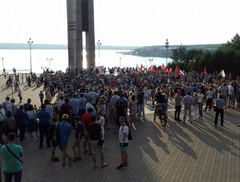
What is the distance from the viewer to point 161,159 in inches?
368

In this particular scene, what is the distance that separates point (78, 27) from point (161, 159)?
139ft

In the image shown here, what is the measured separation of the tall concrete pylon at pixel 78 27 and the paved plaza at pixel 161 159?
3831cm

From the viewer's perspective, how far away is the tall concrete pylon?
48831 mm

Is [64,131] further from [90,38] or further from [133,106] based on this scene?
[90,38]

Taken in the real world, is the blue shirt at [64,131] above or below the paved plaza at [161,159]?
above

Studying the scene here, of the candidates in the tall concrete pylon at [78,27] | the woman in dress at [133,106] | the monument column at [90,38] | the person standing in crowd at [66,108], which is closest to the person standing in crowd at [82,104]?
the person standing in crowd at [66,108]

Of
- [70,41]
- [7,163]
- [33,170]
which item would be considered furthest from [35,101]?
[70,41]

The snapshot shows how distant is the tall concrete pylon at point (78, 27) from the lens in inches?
1922

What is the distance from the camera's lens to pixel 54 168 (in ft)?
28.7

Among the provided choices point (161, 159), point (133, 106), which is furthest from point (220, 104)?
point (161, 159)

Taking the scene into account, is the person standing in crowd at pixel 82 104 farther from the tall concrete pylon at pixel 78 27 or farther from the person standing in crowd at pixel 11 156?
the tall concrete pylon at pixel 78 27

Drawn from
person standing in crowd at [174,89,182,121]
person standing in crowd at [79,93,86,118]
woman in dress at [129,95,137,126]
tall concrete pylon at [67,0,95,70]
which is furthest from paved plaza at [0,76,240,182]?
tall concrete pylon at [67,0,95,70]

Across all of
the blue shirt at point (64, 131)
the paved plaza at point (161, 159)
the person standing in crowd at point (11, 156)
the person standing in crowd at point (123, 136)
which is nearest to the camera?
the person standing in crowd at point (11, 156)

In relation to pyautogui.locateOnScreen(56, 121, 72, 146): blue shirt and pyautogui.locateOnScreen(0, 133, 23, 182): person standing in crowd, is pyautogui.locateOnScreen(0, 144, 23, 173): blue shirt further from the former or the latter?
pyautogui.locateOnScreen(56, 121, 72, 146): blue shirt
